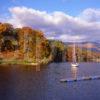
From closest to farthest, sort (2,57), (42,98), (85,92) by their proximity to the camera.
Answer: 1. (42,98)
2. (85,92)
3. (2,57)

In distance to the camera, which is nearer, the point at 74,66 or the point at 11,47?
the point at 74,66

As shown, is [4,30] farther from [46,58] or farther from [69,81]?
[69,81]

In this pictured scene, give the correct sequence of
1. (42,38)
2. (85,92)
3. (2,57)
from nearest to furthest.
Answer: (85,92)
(2,57)
(42,38)

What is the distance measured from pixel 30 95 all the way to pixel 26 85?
13.7 metres

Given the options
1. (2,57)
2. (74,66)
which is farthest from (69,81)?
(2,57)

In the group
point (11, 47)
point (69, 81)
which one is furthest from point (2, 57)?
point (69, 81)

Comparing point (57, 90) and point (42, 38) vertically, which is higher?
point (42, 38)

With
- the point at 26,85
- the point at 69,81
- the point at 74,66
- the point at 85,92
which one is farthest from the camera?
the point at 74,66

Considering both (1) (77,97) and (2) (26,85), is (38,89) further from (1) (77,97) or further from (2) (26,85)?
(1) (77,97)

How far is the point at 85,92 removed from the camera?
228ft

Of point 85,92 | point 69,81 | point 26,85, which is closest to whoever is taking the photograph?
point 85,92

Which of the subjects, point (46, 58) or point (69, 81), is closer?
point (69, 81)

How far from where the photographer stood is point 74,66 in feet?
497

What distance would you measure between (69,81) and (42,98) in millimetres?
25754
